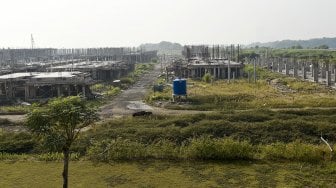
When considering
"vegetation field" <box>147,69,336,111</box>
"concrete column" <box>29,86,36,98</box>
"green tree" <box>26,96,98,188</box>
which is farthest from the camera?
"concrete column" <box>29,86,36,98</box>

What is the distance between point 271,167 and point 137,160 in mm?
6846

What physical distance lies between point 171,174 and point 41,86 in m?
31.3

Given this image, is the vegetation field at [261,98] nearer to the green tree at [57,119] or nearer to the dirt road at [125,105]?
the dirt road at [125,105]

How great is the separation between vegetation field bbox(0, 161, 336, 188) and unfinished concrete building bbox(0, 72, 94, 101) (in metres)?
24.4

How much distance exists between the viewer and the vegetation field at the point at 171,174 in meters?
17.8

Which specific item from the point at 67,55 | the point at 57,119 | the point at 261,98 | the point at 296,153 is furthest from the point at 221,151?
the point at 67,55

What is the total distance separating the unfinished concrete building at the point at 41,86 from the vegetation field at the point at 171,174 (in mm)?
24436

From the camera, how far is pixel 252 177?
18.4 metres

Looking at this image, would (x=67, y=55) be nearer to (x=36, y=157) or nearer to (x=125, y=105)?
(x=125, y=105)

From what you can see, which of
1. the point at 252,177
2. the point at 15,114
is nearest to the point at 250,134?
the point at 252,177

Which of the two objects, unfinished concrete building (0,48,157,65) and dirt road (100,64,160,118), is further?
unfinished concrete building (0,48,157,65)

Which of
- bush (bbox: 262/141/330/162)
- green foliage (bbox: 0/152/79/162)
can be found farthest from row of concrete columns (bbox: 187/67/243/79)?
green foliage (bbox: 0/152/79/162)

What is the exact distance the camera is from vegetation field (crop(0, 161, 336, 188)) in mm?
17766

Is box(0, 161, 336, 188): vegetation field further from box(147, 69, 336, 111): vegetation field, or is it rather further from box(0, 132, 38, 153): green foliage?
box(147, 69, 336, 111): vegetation field
